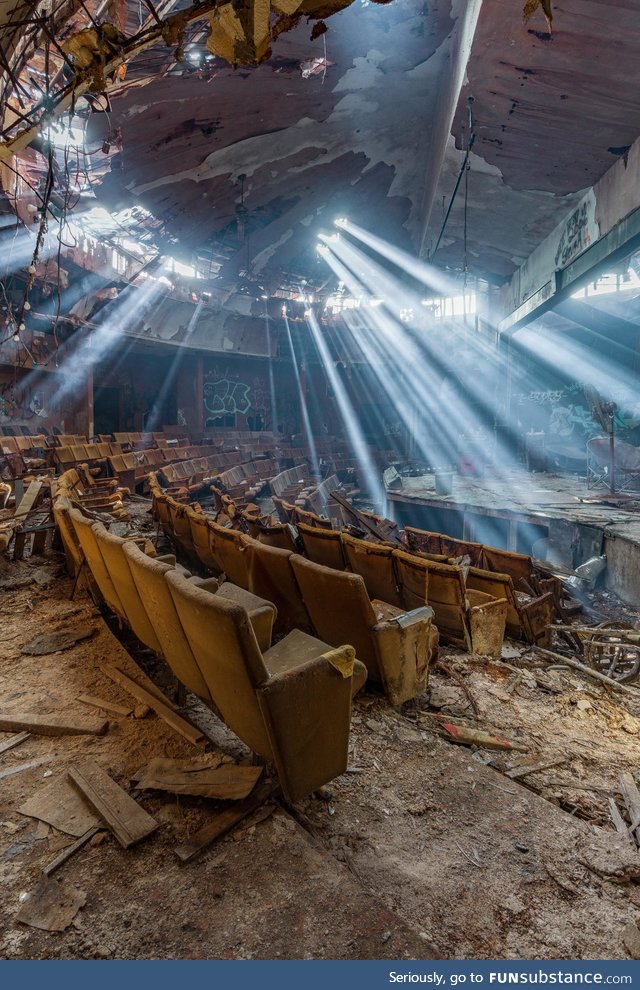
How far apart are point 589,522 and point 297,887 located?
8.21 m

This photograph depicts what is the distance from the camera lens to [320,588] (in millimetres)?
2908

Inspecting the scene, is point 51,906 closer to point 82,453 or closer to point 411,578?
point 411,578

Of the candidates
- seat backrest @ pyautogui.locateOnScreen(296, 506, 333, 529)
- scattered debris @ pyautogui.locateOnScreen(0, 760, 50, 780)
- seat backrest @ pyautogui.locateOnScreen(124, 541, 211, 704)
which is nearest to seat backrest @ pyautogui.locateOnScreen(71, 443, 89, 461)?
seat backrest @ pyautogui.locateOnScreen(296, 506, 333, 529)

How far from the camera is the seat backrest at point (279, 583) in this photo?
132 inches

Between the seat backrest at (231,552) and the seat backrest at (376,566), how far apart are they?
97 centimetres

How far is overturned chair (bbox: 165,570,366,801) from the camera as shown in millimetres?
1780

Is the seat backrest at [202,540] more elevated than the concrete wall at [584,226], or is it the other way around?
the concrete wall at [584,226]

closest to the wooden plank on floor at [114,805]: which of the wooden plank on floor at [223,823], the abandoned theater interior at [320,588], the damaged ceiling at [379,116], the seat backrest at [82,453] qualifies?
the abandoned theater interior at [320,588]

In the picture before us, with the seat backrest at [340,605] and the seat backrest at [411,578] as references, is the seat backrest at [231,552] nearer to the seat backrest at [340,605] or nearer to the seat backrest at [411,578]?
the seat backrest at [340,605]

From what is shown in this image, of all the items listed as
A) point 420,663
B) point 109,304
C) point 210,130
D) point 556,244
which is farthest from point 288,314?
point 420,663

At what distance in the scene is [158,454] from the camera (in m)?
14.4

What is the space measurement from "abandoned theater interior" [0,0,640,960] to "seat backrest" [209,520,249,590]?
77mm

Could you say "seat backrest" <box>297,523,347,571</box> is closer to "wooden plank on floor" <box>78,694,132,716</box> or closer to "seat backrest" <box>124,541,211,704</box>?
"seat backrest" <box>124,541,211,704</box>

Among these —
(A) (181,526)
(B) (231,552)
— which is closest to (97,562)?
(B) (231,552)
